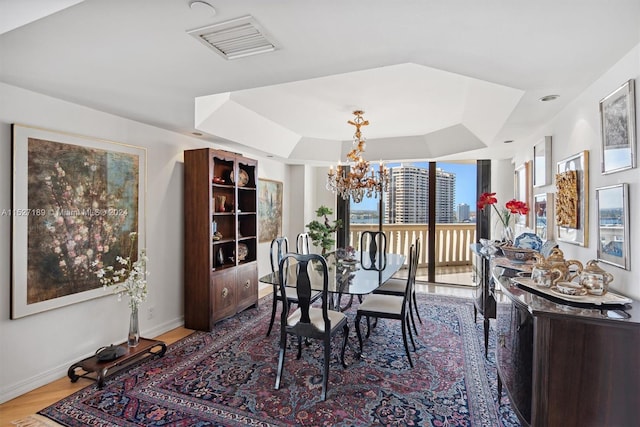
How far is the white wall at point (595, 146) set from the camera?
1690 millimetres

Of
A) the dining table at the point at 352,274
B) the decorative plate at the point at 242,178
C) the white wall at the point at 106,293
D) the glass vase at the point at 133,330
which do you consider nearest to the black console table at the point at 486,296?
the dining table at the point at 352,274

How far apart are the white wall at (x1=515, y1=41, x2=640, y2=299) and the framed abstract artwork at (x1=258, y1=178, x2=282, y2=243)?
4.06m

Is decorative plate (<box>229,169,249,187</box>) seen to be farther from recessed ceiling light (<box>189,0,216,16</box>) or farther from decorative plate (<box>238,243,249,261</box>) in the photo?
recessed ceiling light (<box>189,0,216,16</box>)

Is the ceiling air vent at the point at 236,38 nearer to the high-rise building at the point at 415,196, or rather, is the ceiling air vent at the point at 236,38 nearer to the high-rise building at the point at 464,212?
the high-rise building at the point at 415,196

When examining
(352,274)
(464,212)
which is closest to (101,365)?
(352,274)

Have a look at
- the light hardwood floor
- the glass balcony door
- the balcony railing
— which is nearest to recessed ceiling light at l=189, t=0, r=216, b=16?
the light hardwood floor

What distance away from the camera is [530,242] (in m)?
2.92

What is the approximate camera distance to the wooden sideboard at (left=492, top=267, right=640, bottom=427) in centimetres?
137

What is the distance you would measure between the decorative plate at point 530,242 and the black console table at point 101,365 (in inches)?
142

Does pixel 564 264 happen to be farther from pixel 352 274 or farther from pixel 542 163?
pixel 352 274

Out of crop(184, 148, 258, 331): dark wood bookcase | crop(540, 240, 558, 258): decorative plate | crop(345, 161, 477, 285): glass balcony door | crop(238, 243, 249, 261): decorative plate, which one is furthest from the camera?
crop(345, 161, 477, 285): glass balcony door

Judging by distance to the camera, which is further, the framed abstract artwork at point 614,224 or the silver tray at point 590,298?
the framed abstract artwork at point 614,224

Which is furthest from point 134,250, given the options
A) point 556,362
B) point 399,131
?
point 399,131

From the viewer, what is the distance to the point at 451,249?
6.15 m
